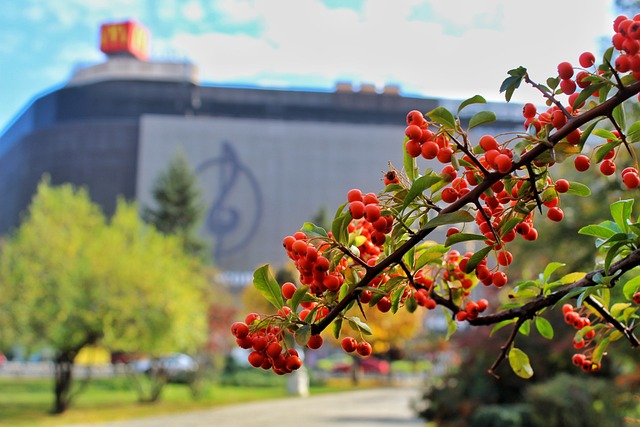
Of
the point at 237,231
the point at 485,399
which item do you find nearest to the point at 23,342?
the point at 485,399

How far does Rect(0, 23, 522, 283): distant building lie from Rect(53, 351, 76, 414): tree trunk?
99.9 feet

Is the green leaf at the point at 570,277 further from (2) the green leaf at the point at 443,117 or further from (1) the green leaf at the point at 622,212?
(2) the green leaf at the point at 443,117

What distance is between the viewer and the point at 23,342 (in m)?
16.7

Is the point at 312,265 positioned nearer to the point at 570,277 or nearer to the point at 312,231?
the point at 312,231

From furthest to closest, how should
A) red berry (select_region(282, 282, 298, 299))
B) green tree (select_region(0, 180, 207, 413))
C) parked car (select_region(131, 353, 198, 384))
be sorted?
parked car (select_region(131, 353, 198, 384)), green tree (select_region(0, 180, 207, 413)), red berry (select_region(282, 282, 298, 299))

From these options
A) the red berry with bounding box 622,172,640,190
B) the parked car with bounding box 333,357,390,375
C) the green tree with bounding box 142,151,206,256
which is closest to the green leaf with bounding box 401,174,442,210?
the red berry with bounding box 622,172,640,190

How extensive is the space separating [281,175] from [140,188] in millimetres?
11397

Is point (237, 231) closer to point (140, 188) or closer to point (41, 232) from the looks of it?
point (140, 188)

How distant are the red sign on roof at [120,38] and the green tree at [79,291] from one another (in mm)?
42453

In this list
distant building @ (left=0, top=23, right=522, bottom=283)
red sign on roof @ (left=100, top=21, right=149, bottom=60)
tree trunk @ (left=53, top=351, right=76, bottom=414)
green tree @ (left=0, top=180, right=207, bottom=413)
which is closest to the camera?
green tree @ (left=0, top=180, right=207, bottom=413)

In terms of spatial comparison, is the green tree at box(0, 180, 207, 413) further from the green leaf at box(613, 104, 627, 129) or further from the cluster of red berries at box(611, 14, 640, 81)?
the cluster of red berries at box(611, 14, 640, 81)

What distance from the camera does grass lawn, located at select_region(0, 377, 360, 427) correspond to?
17141mm

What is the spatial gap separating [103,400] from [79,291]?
6.76m

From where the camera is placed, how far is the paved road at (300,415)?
16.1 meters
